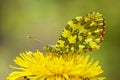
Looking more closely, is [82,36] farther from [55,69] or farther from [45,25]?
[45,25]

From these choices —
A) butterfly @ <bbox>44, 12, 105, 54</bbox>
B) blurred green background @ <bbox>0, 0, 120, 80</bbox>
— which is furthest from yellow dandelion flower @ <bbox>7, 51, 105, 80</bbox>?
blurred green background @ <bbox>0, 0, 120, 80</bbox>

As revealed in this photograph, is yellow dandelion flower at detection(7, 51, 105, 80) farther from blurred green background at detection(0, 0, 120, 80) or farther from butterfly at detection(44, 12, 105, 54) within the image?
blurred green background at detection(0, 0, 120, 80)

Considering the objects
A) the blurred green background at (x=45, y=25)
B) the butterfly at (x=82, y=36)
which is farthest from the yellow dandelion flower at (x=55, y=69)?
A: the blurred green background at (x=45, y=25)

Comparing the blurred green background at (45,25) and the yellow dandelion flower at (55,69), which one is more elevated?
the blurred green background at (45,25)

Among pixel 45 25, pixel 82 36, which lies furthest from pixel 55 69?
pixel 45 25

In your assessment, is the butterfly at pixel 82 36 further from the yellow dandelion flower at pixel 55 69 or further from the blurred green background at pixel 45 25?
the blurred green background at pixel 45 25

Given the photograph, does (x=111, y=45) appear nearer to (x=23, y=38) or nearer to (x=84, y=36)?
(x=23, y=38)
